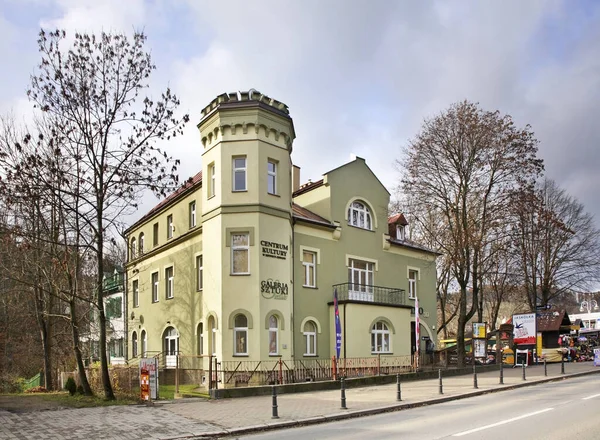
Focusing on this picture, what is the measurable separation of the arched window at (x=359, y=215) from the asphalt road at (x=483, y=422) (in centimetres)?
1528

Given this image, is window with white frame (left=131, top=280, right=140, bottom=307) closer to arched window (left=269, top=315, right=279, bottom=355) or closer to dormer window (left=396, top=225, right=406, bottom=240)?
arched window (left=269, top=315, right=279, bottom=355)

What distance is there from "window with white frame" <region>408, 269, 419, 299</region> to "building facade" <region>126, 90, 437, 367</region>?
10cm

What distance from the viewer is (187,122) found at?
1927 centimetres

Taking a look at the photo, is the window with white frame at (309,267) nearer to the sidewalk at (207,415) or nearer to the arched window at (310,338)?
the arched window at (310,338)

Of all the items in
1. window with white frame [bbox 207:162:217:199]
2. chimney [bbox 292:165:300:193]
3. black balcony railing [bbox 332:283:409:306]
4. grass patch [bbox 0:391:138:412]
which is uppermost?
chimney [bbox 292:165:300:193]

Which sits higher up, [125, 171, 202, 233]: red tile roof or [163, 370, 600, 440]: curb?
[125, 171, 202, 233]: red tile roof

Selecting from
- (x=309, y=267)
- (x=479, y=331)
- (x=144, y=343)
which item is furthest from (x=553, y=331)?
(x=144, y=343)

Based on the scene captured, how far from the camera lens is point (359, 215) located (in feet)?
108

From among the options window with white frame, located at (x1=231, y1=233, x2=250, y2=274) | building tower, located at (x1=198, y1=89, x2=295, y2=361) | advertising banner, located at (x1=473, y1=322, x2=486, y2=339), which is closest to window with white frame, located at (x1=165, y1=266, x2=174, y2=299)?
building tower, located at (x1=198, y1=89, x2=295, y2=361)

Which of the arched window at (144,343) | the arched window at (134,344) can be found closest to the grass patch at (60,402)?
the arched window at (144,343)

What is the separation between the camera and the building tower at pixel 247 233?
25.7 meters

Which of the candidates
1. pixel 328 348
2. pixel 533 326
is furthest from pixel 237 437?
pixel 533 326

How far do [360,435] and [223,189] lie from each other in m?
16.4

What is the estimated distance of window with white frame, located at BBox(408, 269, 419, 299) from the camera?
36222 millimetres
